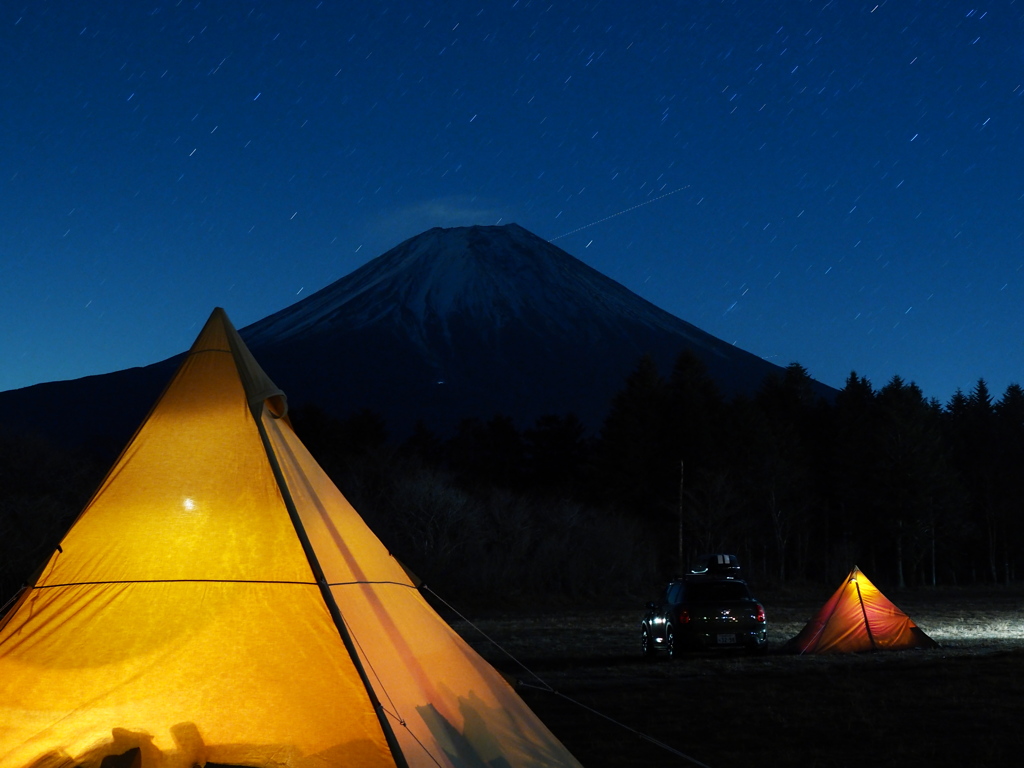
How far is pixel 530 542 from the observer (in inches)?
1577

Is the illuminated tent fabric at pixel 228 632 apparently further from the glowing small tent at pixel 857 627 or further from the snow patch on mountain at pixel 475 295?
the snow patch on mountain at pixel 475 295

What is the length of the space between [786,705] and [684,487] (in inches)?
1721

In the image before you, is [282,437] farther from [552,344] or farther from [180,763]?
[552,344]

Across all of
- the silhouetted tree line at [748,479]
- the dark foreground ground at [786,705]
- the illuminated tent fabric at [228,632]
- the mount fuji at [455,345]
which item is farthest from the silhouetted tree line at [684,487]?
the mount fuji at [455,345]

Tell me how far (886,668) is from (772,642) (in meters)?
5.72

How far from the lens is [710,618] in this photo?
1589 cm

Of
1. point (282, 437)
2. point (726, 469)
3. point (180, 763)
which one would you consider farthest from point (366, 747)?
point (726, 469)

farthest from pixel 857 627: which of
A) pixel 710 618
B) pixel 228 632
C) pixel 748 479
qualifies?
pixel 748 479

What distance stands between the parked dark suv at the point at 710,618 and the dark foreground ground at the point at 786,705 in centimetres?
31

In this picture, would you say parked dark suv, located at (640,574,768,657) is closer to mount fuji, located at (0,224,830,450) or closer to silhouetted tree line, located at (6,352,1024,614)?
silhouetted tree line, located at (6,352,1024,614)

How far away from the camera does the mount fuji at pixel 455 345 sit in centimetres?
14000

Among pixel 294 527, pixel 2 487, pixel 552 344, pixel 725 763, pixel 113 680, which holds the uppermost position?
pixel 552 344

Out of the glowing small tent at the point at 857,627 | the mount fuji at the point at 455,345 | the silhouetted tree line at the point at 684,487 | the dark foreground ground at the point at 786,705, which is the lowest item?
the dark foreground ground at the point at 786,705

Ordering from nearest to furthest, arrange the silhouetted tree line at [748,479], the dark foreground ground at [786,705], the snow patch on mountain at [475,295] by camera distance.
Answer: the dark foreground ground at [786,705] → the silhouetted tree line at [748,479] → the snow patch on mountain at [475,295]
